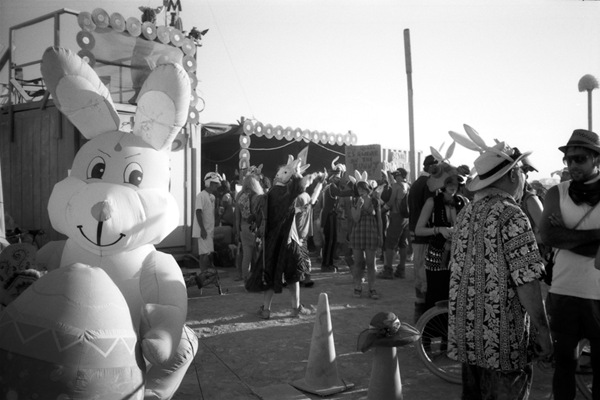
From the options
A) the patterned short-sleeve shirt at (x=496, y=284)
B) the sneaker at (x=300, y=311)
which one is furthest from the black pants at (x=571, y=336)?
the sneaker at (x=300, y=311)

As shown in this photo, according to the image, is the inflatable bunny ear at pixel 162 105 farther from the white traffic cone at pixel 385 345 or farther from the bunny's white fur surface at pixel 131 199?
the white traffic cone at pixel 385 345

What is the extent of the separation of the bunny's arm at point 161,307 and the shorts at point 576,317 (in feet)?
8.02

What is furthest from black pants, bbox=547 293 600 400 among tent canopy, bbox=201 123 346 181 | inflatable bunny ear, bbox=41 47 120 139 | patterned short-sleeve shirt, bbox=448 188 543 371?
tent canopy, bbox=201 123 346 181

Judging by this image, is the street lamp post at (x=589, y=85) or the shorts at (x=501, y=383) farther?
the street lamp post at (x=589, y=85)

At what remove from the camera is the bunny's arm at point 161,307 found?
2.97m

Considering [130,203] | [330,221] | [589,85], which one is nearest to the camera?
[130,203]

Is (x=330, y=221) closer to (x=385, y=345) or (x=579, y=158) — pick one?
(x=385, y=345)

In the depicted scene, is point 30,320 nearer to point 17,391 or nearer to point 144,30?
point 17,391

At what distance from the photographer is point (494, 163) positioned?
9.49 ft

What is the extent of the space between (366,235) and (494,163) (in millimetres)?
4895

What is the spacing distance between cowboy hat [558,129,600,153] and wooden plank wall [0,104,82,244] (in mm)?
7539

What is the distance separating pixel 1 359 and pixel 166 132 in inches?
71.1

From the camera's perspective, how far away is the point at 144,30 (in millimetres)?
9898

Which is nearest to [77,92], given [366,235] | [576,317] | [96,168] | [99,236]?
[96,168]
